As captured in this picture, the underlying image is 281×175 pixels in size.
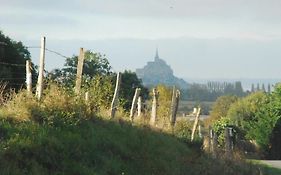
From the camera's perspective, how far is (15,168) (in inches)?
425

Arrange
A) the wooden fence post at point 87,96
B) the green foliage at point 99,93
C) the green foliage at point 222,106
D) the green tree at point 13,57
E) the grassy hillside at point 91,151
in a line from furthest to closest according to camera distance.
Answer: the green foliage at point 222,106 → the green tree at point 13,57 → the green foliage at point 99,93 → the wooden fence post at point 87,96 → the grassy hillside at point 91,151

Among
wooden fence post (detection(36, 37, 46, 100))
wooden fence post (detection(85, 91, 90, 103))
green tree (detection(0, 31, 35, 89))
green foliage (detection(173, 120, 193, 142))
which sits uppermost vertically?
green tree (detection(0, 31, 35, 89))

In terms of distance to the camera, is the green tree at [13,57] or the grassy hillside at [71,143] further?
the green tree at [13,57]

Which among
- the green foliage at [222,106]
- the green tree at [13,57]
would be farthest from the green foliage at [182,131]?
the green foliage at [222,106]

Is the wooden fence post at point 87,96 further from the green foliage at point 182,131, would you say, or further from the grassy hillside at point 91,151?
the green foliage at point 182,131

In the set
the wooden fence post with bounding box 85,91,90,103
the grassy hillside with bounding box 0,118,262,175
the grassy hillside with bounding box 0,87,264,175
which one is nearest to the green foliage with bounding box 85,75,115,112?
the wooden fence post with bounding box 85,91,90,103

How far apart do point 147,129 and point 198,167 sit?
7.83 feet

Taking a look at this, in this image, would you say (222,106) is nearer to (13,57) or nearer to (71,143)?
(13,57)

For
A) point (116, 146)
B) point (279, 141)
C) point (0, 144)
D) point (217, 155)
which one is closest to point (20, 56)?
point (217, 155)

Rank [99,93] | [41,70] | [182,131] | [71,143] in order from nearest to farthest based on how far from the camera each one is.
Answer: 1. [71,143]
2. [41,70]
3. [99,93]
4. [182,131]

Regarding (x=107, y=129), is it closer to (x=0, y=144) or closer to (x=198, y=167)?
(x=198, y=167)

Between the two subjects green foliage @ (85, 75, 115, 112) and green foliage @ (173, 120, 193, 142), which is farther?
green foliage @ (173, 120, 193, 142)

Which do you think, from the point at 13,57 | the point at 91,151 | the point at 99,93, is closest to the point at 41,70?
the point at 91,151

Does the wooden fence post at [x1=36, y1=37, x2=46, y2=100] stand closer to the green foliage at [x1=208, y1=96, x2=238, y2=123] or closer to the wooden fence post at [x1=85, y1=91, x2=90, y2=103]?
the wooden fence post at [x1=85, y1=91, x2=90, y2=103]
